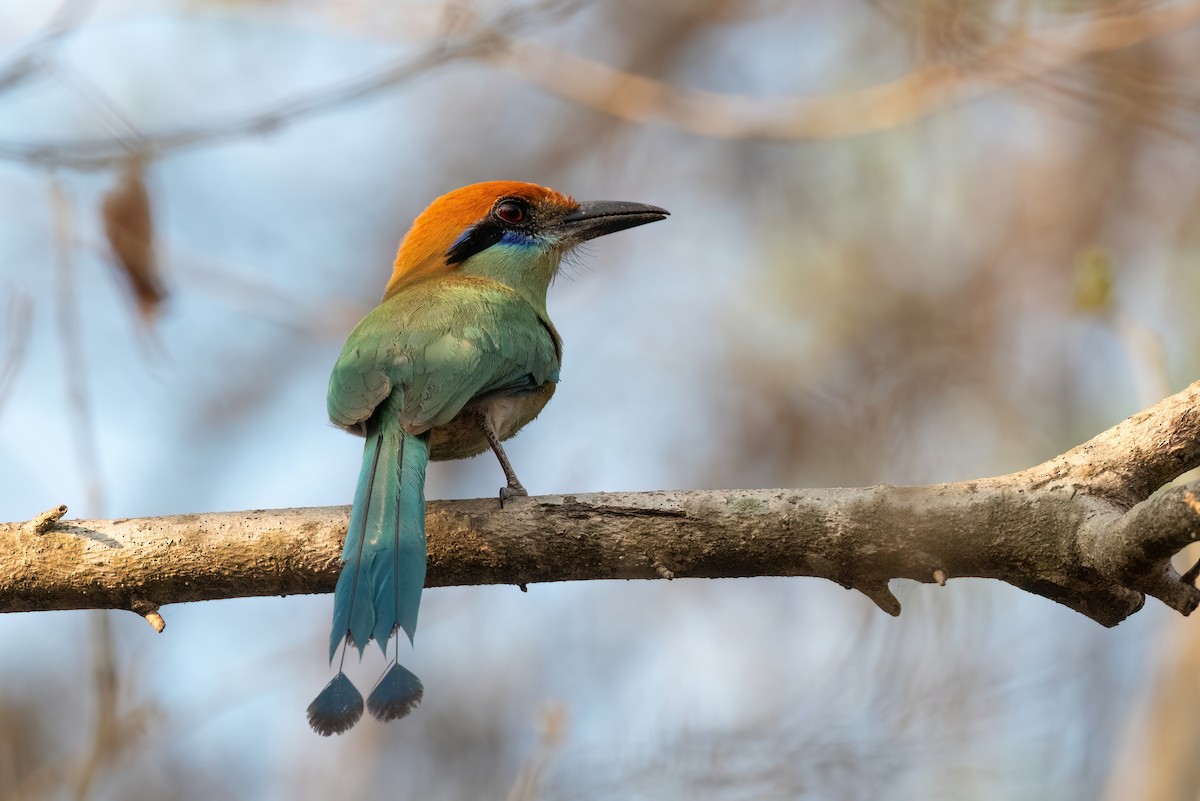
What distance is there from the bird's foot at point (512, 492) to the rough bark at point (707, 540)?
0.04 metres

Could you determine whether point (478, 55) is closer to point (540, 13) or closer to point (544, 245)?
point (540, 13)

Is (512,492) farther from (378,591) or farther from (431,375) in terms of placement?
(431,375)

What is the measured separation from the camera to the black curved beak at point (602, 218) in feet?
18.4

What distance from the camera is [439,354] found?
161 inches

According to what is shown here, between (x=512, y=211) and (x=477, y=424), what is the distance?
1.48 metres

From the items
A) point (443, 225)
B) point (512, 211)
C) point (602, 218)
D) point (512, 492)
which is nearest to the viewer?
point (512, 492)

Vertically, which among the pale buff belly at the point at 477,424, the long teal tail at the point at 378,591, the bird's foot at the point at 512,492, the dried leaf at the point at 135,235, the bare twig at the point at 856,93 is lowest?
the long teal tail at the point at 378,591

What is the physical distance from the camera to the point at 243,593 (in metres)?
3.41

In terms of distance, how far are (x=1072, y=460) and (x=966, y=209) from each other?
701cm

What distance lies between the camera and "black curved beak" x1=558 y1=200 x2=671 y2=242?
221 inches

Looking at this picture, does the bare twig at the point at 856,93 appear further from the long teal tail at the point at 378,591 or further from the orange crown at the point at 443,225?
the long teal tail at the point at 378,591

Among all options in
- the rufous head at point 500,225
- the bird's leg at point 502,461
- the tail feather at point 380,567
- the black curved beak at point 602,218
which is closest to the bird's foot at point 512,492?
the bird's leg at point 502,461

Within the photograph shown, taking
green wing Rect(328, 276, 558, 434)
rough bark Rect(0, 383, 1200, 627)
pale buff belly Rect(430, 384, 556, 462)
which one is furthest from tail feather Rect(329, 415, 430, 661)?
pale buff belly Rect(430, 384, 556, 462)

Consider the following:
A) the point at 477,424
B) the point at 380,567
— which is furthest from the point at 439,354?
the point at 380,567
